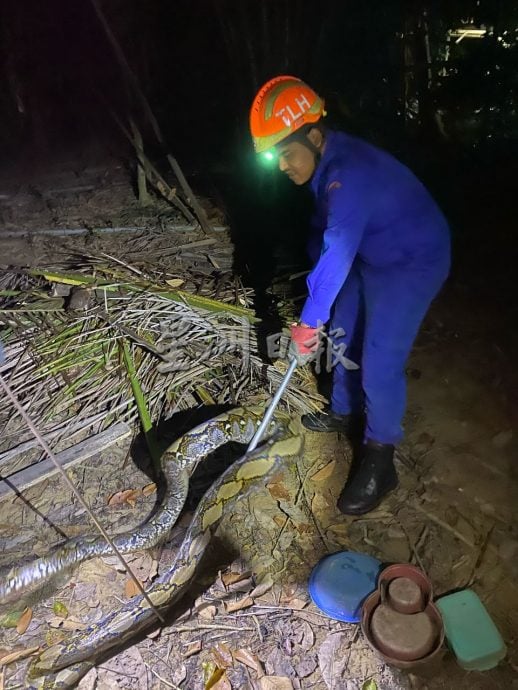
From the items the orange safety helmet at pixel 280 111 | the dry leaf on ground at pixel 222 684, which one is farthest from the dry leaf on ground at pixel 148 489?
the orange safety helmet at pixel 280 111

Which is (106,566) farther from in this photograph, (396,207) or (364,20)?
(364,20)

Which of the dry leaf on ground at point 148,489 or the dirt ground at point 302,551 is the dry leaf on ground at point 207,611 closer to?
the dirt ground at point 302,551

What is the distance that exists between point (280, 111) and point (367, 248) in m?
0.82

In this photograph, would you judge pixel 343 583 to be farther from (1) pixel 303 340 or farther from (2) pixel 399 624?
(1) pixel 303 340

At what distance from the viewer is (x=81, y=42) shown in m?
11.2

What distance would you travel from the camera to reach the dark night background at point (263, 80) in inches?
230

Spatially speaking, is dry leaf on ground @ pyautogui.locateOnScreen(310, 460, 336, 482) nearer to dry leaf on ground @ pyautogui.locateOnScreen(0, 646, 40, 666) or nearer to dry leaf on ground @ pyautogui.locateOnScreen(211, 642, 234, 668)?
dry leaf on ground @ pyautogui.locateOnScreen(211, 642, 234, 668)

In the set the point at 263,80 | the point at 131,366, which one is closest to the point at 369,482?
the point at 131,366

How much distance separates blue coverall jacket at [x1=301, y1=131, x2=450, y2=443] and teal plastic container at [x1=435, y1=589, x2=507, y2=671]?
94 cm

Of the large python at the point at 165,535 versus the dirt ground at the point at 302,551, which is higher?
the large python at the point at 165,535

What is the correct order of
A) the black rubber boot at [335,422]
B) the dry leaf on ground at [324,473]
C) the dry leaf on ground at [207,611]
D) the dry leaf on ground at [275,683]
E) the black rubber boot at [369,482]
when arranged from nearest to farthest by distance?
the dry leaf on ground at [275,683]
the dry leaf on ground at [207,611]
the black rubber boot at [369,482]
the dry leaf on ground at [324,473]
the black rubber boot at [335,422]

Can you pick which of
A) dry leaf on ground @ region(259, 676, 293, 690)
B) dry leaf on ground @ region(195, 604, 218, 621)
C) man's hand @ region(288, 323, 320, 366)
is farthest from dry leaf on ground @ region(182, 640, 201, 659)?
man's hand @ region(288, 323, 320, 366)

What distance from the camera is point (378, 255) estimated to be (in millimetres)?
2719

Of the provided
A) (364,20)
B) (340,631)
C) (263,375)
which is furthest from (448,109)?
(340,631)
